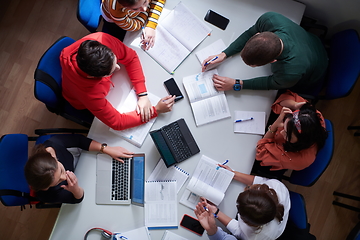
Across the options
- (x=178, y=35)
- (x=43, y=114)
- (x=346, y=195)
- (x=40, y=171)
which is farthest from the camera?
(x=43, y=114)

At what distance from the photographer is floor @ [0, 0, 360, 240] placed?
7.18ft

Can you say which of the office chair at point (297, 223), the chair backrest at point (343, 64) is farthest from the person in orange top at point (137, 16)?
the office chair at point (297, 223)

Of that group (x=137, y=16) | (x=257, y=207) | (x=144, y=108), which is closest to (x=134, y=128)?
(x=144, y=108)

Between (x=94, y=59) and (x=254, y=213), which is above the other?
(x=94, y=59)

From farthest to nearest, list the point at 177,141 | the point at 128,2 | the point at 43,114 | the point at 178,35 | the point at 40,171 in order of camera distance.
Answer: the point at 43,114 → the point at 178,35 → the point at 177,141 → the point at 128,2 → the point at 40,171

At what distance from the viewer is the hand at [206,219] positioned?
1466 mm

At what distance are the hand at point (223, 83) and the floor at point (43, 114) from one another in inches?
47.9

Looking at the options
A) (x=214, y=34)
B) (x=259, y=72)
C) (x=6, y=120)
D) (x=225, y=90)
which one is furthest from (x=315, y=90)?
(x=6, y=120)

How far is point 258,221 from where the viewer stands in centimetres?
131

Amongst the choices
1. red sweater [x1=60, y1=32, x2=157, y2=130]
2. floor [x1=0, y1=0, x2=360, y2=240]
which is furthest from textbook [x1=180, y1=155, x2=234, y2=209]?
floor [x1=0, y1=0, x2=360, y2=240]

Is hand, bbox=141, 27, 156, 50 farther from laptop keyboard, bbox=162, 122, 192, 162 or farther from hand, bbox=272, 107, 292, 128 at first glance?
hand, bbox=272, 107, 292, 128

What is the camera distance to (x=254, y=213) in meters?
1.29

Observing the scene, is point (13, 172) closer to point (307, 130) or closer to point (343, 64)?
point (307, 130)

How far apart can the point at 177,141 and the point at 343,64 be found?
1197 mm
